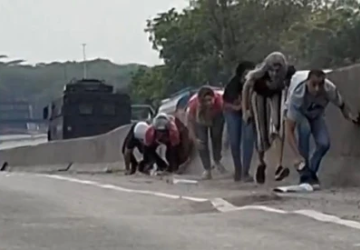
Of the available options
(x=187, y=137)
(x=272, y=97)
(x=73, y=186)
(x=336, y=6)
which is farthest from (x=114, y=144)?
(x=336, y=6)

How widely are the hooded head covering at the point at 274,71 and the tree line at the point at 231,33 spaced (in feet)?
167

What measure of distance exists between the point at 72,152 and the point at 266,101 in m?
21.5

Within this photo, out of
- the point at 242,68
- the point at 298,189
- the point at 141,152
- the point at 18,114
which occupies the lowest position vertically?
the point at 298,189

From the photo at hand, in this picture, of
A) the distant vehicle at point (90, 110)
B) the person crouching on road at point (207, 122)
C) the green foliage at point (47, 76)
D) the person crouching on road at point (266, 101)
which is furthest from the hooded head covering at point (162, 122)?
the green foliage at point (47, 76)

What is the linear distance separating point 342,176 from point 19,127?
74.4m

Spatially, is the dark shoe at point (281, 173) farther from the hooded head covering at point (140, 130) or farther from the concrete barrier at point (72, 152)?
the concrete barrier at point (72, 152)

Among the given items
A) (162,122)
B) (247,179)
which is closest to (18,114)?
(162,122)

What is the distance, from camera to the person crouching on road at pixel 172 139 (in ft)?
74.3

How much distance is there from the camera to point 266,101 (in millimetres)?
15930

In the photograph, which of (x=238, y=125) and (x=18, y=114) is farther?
(x=18, y=114)

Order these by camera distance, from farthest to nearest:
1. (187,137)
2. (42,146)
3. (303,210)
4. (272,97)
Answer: (42,146), (187,137), (272,97), (303,210)

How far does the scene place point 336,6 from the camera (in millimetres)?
84688

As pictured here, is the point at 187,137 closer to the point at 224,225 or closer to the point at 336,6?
the point at 224,225

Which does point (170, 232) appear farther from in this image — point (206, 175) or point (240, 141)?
point (206, 175)
